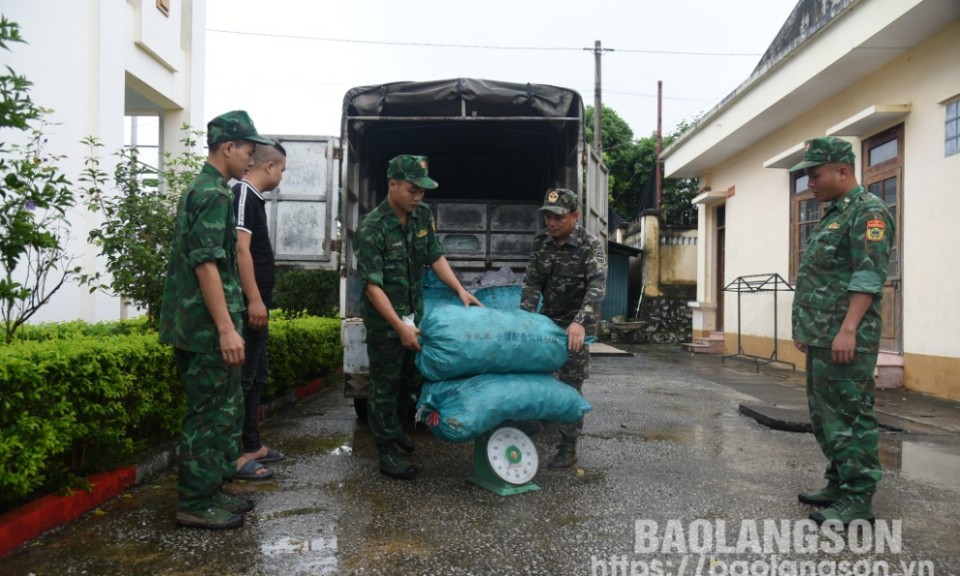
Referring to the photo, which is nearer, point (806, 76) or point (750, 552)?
point (750, 552)

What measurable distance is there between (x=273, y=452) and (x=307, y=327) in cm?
281

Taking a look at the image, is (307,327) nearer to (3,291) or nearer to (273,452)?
(273,452)

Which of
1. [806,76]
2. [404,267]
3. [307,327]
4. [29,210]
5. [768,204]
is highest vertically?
[806,76]

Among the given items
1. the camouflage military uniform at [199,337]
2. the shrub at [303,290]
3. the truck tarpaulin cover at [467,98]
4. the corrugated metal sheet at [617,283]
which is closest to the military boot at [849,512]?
the camouflage military uniform at [199,337]

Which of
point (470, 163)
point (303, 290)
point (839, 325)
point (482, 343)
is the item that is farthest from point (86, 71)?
point (839, 325)

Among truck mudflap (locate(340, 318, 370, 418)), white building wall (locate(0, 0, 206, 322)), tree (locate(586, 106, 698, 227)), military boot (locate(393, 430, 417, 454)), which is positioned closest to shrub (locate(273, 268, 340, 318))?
white building wall (locate(0, 0, 206, 322))

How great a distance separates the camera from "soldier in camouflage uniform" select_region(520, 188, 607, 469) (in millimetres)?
3938

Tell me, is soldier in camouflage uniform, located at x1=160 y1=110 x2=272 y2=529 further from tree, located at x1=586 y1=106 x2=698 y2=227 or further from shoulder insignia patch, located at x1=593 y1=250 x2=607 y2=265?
tree, located at x1=586 y1=106 x2=698 y2=227

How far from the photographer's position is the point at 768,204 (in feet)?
37.1

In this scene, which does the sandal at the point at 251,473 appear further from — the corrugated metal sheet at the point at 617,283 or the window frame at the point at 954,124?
the corrugated metal sheet at the point at 617,283

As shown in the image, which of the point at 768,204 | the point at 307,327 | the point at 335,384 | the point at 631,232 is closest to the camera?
the point at 307,327

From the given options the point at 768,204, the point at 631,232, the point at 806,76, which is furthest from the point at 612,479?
the point at 631,232

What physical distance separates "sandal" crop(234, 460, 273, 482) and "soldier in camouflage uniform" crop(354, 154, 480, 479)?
2.12 feet

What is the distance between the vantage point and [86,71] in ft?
26.8
